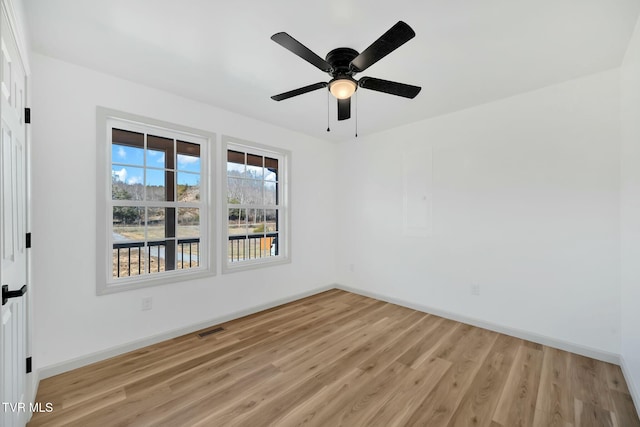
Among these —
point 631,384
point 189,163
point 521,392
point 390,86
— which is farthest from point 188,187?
point 631,384

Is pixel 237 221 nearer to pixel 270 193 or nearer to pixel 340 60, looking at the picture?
pixel 270 193

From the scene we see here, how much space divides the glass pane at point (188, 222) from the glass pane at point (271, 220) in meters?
1.04

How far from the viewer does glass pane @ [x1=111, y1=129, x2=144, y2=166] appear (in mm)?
2795

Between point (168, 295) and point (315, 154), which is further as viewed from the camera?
point (315, 154)

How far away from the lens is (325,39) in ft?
6.82

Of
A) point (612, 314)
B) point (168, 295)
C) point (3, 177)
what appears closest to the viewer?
point (3, 177)

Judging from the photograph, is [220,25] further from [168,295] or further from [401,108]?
[168,295]

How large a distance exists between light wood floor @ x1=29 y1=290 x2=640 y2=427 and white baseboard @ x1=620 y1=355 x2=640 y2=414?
4 centimetres

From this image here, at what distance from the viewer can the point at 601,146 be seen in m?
2.62

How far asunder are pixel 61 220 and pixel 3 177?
1.35 m

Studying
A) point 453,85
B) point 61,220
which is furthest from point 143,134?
point 453,85

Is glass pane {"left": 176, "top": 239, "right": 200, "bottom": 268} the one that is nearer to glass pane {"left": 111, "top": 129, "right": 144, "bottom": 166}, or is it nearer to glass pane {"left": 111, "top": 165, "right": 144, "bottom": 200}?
glass pane {"left": 111, "top": 165, "right": 144, "bottom": 200}

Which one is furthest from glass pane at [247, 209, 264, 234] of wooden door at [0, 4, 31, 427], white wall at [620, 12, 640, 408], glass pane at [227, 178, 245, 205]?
white wall at [620, 12, 640, 408]

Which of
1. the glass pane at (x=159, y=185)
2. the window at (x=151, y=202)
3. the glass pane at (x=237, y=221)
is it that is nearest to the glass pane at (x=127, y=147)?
the window at (x=151, y=202)
